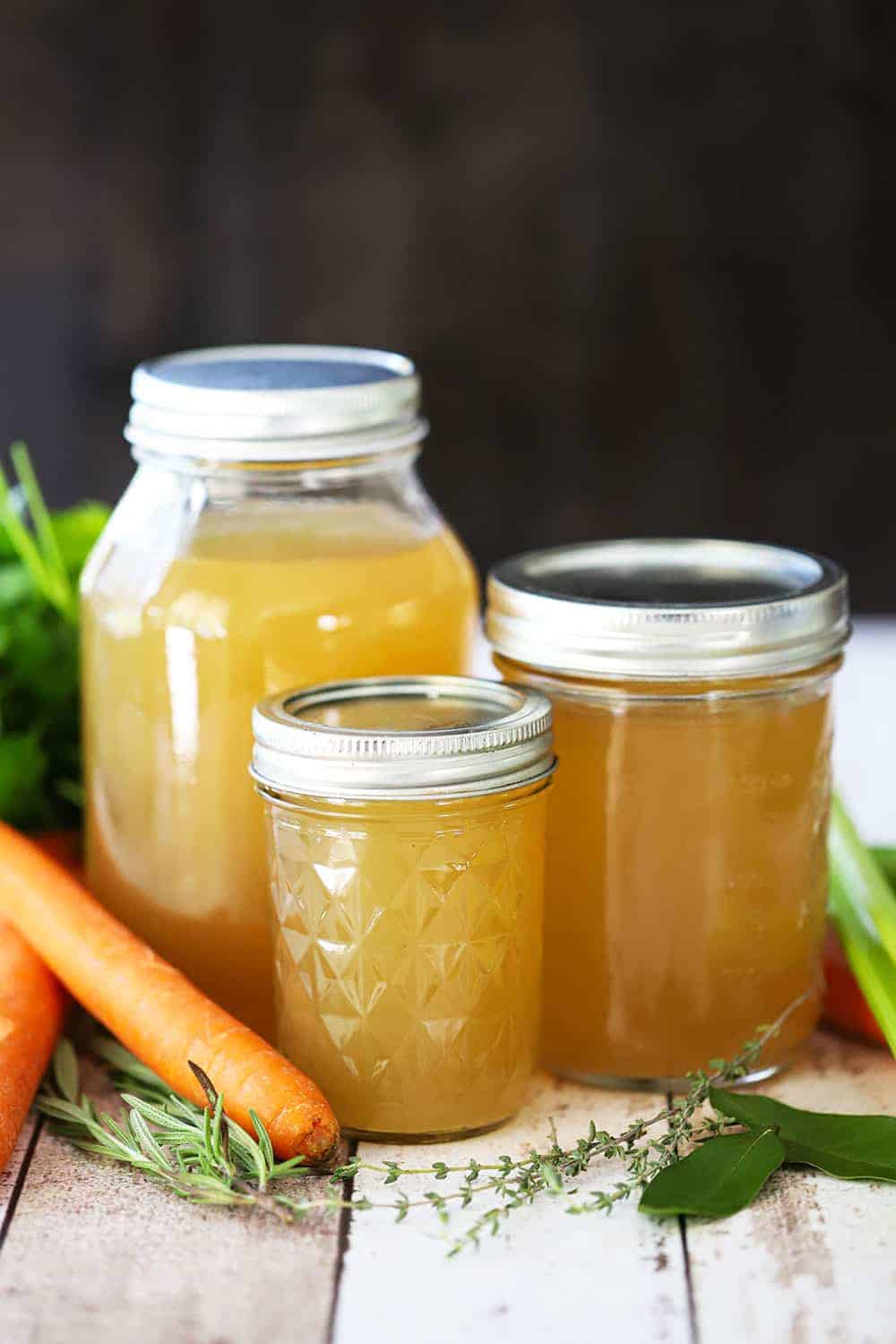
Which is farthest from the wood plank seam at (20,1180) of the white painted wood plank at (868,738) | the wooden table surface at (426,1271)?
the white painted wood plank at (868,738)

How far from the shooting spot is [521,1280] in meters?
0.88

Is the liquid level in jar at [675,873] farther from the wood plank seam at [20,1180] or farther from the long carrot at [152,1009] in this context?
the wood plank seam at [20,1180]

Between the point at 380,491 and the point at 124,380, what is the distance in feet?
5.96

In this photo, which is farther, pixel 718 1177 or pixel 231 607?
pixel 231 607

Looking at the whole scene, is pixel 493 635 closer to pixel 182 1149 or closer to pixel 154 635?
pixel 154 635

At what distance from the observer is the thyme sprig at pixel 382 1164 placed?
0.93m

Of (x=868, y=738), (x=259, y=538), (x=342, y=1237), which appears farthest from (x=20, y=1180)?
(x=868, y=738)

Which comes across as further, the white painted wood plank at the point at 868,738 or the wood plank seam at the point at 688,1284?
the white painted wood plank at the point at 868,738

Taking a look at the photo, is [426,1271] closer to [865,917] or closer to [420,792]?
[420,792]

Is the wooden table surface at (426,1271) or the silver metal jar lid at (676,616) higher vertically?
the silver metal jar lid at (676,616)

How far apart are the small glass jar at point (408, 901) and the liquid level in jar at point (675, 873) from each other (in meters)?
0.05

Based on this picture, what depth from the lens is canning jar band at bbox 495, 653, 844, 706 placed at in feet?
3.46

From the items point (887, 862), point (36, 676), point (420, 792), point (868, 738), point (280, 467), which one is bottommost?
point (868, 738)

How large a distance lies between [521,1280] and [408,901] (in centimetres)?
22
